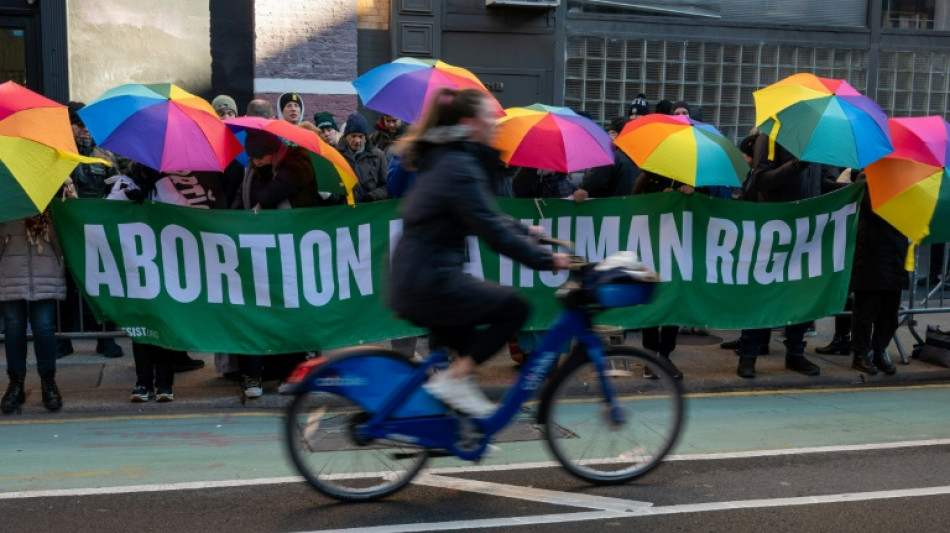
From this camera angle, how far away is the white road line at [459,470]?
5.48 m

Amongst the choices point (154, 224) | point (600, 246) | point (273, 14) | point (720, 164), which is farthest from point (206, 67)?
point (720, 164)

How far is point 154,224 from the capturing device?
25.5ft

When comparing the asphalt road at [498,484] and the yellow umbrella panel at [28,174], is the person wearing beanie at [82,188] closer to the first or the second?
the asphalt road at [498,484]

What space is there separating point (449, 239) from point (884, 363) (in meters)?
5.42

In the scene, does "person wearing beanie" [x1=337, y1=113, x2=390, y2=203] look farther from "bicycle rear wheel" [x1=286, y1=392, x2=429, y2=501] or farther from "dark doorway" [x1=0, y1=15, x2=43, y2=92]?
"dark doorway" [x1=0, y1=15, x2=43, y2=92]

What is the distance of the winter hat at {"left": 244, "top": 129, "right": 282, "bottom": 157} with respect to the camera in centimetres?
777

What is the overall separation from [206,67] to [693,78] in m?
6.19

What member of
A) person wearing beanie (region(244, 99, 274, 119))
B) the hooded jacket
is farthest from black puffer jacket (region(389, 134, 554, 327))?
person wearing beanie (region(244, 99, 274, 119))

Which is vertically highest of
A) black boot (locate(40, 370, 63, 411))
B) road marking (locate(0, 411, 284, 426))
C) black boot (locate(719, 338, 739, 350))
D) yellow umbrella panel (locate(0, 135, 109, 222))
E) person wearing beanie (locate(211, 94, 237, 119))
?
person wearing beanie (locate(211, 94, 237, 119))

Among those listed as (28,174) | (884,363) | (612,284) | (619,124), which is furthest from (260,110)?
(884,363)

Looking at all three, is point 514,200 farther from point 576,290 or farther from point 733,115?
point 733,115

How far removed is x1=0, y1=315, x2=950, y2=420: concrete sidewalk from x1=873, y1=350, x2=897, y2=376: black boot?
6 cm

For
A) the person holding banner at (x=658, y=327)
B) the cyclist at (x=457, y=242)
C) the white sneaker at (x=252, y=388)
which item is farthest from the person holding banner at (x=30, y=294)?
the person holding banner at (x=658, y=327)

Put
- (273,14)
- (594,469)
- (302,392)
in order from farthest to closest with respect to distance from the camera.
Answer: (273,14) → (594,469) → (302,392)
